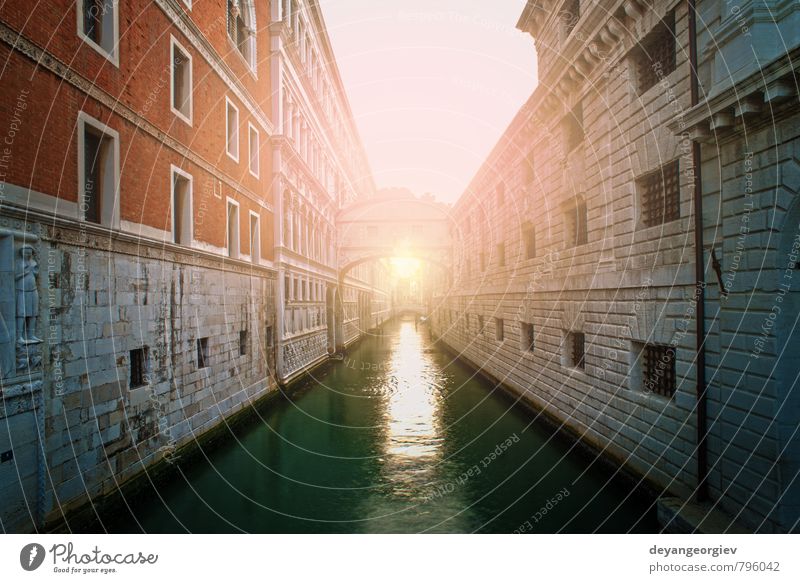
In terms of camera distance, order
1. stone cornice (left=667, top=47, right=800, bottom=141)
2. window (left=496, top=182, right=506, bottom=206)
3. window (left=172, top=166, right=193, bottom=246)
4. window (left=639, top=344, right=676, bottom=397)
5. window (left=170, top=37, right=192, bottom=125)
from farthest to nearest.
A: window (left=496, top=182, right=506, bottom=206)
window (left=172, top=166, right=193, bottom=246)
window (left=170, top=37, right=192, bottom=125)
window (left=639, top=344, right=676, bottom=397)
stone cornice (left=667, top=47, right=800, bottom=141)

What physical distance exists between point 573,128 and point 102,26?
1100 centimetres

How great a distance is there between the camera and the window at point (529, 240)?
1608 cm

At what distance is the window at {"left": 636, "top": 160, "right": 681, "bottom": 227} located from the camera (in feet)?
27.6

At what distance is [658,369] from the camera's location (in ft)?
28.3

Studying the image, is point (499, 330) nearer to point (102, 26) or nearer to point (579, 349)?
point (579, 349)

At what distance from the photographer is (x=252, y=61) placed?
55.6 ft

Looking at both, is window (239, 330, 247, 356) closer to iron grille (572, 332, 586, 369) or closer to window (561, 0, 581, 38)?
iron grille (572, 332, 586, 369)

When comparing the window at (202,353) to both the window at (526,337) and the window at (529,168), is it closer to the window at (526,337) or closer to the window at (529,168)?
the window at (526,337)

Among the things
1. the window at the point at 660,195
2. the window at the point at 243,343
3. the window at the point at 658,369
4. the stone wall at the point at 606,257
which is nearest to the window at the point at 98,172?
the window at the point at 243,343

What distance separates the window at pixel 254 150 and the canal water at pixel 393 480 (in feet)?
28.5

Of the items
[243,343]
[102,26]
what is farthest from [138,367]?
[102,26]

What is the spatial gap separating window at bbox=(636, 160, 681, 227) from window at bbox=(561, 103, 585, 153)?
3.27m

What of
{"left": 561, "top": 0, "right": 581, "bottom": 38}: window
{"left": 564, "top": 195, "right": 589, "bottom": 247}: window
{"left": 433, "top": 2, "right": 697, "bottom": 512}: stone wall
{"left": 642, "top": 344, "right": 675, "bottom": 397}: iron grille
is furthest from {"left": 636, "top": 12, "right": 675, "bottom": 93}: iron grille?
{"left": 642, "top": 344, "right": 675, "bottom": 397}: iron grille
